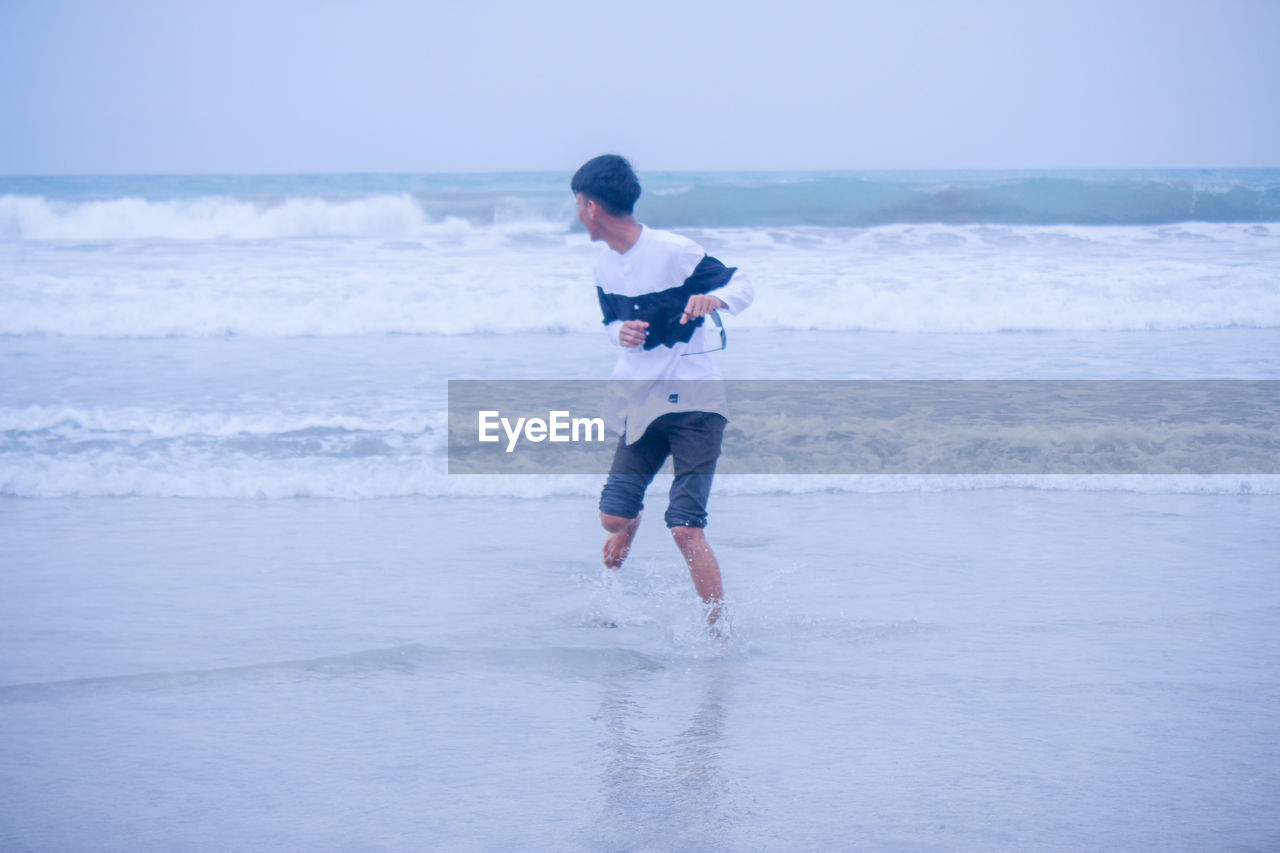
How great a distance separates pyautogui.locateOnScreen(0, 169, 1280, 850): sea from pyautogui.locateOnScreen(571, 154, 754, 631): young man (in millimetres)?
486

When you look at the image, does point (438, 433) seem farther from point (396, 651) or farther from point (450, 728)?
point (450, 728)

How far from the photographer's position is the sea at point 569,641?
2863 mm

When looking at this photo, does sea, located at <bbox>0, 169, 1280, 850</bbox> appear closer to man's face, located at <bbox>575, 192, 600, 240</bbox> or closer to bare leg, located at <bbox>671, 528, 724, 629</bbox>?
bare leg, located at <bbox>671, 528, 724, 629</bbox>

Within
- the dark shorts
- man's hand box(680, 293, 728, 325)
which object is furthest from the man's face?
the dark shorts

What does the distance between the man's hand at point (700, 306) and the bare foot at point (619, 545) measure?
90 centimetres

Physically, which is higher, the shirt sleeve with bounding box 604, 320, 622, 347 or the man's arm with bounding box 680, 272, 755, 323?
the man's arm with bounding box 680, 272, 755, 323

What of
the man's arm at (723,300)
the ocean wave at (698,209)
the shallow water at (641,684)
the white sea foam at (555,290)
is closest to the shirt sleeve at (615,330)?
the man's arm at (723,300)

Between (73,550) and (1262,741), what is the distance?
4.84 meters

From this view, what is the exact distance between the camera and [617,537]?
4234 millimetres

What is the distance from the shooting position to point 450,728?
3.37 meters

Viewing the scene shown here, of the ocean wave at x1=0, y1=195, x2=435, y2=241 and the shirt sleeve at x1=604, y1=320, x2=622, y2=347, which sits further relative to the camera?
the ocean wave at x1=0, y1=195, x2=435, y2=241

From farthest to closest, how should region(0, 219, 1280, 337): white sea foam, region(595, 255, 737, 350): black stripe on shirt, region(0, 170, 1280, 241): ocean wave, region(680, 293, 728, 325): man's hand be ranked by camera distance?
region(0, 170, 1280, 241): ocean wave < region(0, 219, 1280, 337): white sea foam < region(595, 255, 737, 350): black stripe on shirt < region(680, 293, 728, 325): man's hand

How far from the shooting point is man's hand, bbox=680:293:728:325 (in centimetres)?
366

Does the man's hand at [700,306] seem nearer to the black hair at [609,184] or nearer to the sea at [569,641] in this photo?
the black hair at [609,184]
